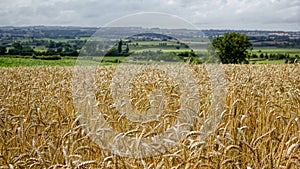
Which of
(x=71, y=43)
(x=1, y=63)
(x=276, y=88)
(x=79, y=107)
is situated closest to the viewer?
(x=79, y=107)

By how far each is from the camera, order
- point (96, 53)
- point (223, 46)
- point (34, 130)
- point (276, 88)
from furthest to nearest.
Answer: point (223, 46) → point (96, 53) → point (276, 88) → point (34, 130)

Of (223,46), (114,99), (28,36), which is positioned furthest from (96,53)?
(223,46)

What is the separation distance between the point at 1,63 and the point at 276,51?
35194 millimetres

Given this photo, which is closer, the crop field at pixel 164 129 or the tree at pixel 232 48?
the crop field at pixel 164 129

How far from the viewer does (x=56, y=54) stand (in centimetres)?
5019

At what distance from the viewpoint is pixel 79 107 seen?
5582 millimetres

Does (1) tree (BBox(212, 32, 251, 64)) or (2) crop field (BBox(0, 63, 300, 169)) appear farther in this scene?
(1) tree (BBox(212, 32, 251, 64))

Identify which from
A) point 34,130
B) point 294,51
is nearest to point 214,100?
point 34,130

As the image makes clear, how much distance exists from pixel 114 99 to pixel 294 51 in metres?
49.0

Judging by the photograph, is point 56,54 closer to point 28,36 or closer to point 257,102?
point 28,36

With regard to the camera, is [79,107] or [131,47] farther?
[131,47]

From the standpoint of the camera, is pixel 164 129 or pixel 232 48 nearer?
pixel 164 129

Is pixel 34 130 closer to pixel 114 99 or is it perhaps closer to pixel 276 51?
pixel 114 99

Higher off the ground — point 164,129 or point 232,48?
point 164,129
